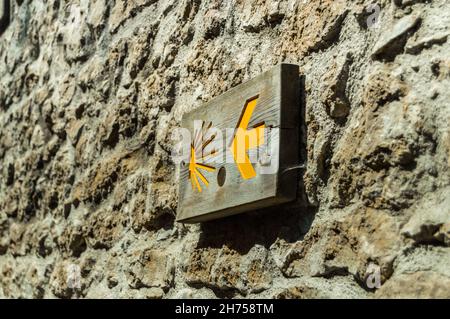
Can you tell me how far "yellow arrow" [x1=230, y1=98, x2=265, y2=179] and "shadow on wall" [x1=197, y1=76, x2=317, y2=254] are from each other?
9 cm

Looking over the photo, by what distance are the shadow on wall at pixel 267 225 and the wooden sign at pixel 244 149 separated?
16 millimetres

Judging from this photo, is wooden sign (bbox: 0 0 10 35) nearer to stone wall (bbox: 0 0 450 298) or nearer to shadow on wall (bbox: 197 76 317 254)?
stone wall (bbox: 0 0 450 298)

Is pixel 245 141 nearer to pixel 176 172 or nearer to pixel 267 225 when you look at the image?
pixel 267 225

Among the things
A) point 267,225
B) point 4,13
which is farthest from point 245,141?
point 4,13

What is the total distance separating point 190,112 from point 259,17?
300 mm

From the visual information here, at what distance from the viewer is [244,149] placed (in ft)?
4.99

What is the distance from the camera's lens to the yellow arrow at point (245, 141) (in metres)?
1.48

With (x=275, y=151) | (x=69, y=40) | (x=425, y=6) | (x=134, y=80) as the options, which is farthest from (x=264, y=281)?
(x=69, y=40)

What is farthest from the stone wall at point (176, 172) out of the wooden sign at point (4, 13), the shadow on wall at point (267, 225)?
the wooden sign at point (4, 13)

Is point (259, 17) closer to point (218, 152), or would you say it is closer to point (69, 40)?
point (218, 152)

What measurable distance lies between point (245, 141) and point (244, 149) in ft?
0.06

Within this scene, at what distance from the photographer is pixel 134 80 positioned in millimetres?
2158

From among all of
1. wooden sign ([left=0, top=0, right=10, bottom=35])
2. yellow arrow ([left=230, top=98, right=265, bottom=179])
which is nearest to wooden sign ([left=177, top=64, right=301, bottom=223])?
yellow arrow ([left=230, top=98, right=265, bottom=179])
